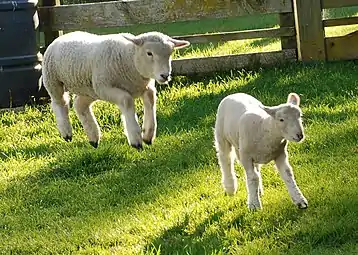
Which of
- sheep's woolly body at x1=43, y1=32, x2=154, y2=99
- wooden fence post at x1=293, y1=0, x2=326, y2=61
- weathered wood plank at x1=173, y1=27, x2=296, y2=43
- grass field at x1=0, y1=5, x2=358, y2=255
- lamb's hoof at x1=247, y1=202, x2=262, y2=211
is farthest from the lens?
weathered wood plank at x1=173, y1=27, x2=296, y2=43

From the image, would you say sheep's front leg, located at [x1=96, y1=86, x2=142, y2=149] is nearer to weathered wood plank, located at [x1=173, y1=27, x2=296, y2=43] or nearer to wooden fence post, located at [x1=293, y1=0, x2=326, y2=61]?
weathered wood plank, located at [x1=173, y1=27, x2=296, y2=43]

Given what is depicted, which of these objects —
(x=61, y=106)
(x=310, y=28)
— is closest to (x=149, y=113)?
(x=61, y=106)

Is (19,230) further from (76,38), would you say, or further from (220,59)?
(220,59)

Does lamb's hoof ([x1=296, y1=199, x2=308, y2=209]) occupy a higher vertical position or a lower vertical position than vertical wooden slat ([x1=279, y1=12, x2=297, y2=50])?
lower

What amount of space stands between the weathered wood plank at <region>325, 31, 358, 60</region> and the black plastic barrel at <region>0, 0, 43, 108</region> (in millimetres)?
3719

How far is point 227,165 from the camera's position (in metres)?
5.71

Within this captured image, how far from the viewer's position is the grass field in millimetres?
5031

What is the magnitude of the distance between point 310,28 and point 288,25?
317mm

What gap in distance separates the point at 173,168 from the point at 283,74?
3354 millimetres

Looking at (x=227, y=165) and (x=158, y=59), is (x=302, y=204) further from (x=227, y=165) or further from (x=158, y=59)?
(x=158, y=59)

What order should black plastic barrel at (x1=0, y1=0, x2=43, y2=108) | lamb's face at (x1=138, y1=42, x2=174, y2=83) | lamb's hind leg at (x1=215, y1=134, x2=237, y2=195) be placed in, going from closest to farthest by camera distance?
lamb's face at (x1=138, y1=42, x2=174, y2=83) → lamb's hind leg at (x1=215, y1=134, x2=237, y2=195) → black plastic barrel at (x1=0, y1=0, x2=43, y2=108)

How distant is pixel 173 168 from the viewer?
6.70 metres

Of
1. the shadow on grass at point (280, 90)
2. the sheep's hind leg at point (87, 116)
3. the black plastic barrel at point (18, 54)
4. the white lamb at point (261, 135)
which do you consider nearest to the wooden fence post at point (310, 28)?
the shadow on grass at point (280, 90)

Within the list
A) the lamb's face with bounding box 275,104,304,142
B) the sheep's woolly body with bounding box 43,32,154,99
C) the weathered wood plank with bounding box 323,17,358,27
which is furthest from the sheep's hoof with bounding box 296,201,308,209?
the weathered wood plank with bounding box 323,17,358,27
